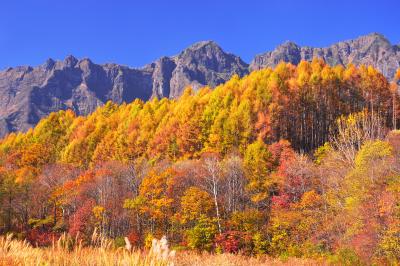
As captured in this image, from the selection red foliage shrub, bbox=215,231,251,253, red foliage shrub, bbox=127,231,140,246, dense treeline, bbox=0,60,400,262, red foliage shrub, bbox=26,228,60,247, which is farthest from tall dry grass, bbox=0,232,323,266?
red foliage shrub, bbox=26,228,60,247

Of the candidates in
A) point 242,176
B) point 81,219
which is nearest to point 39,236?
point 81,219

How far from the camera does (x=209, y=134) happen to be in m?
65.0

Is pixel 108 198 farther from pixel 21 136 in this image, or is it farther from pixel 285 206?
pixel 21 136

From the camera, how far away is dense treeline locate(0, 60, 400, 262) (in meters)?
29.0

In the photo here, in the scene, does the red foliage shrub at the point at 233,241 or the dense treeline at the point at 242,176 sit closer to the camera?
the dense treeline at the point at 242,176

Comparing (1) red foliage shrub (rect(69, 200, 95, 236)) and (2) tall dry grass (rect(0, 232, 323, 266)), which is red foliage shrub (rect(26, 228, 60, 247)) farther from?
(2) tall dry grass (rect(0, 232, 323, 266))

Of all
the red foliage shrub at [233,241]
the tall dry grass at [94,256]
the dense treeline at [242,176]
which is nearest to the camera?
the tall dry grass at [94,256]

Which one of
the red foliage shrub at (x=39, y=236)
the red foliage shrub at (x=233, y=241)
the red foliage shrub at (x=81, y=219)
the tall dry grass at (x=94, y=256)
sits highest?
the tall dry grass at (x=94, y=256)

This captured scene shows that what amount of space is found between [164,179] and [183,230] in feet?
21.0

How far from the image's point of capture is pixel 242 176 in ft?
143

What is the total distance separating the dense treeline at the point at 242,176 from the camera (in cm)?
2897

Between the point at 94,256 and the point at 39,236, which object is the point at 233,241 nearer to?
the point at 39,236

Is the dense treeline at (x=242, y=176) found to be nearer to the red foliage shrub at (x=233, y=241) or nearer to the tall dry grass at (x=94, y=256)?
the red foliage shrub at (x=233, y=241)

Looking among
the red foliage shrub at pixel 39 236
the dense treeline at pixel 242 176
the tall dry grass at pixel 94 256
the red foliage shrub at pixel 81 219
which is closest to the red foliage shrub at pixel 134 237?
the dense treeline at pixel 242 176
